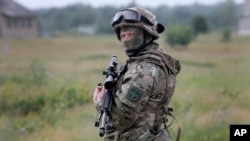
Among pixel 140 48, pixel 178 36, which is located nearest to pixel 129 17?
pixel 140 48

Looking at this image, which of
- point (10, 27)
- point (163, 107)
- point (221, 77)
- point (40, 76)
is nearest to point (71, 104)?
point (40, 76)

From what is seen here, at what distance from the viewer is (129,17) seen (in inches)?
129

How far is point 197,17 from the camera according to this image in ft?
174

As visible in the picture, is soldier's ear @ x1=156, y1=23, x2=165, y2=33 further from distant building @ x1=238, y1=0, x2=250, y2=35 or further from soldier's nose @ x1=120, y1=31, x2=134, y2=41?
distant building @ x1=238, y1=0, x2=250, y2=35

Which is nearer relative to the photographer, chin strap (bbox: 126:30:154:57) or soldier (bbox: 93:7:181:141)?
soldier (bbox: 93:7:181:141)

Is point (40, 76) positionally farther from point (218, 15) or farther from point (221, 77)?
point (218, 15)

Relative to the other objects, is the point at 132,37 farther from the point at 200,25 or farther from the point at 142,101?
the point at 200,25

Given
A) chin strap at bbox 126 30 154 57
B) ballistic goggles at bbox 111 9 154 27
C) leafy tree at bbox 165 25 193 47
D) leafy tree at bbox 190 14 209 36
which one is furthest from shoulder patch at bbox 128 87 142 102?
leafy tree at bbox 190 14 209 36

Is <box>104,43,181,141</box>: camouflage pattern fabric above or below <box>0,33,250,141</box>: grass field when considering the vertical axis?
below

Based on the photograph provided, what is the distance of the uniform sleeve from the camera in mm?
3141

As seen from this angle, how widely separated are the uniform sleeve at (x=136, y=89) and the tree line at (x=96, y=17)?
5193 centimetres

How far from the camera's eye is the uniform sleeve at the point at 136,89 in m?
3.14

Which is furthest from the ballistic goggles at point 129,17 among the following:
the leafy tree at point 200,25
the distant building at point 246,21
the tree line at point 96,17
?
the tree line at point 96,17

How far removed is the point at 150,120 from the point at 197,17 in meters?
A: 50.3
